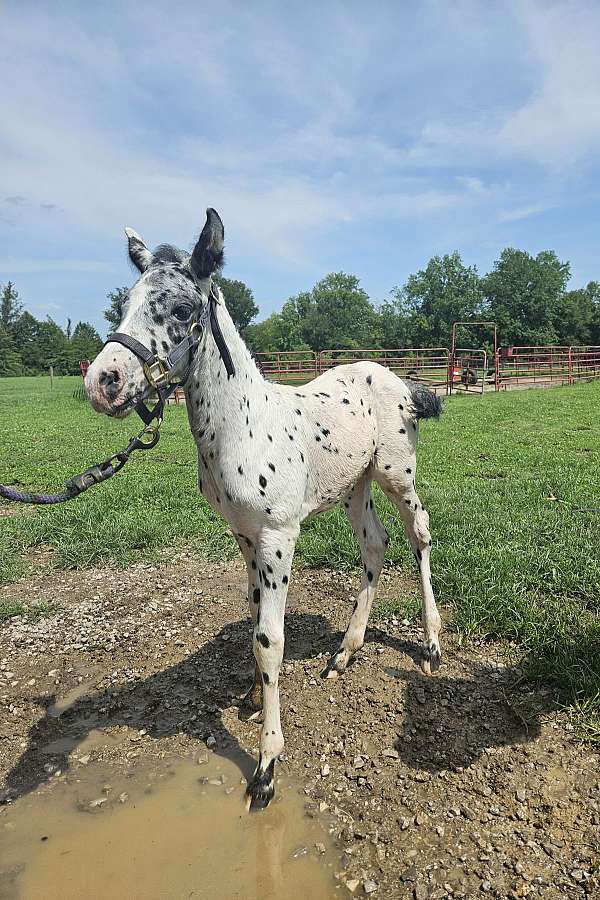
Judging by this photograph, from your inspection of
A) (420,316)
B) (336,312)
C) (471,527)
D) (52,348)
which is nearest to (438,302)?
(420,316)

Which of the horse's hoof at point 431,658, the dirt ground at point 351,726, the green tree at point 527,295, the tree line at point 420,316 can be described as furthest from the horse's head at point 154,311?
the green tree at point 527,295

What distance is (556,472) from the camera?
26.3 ft

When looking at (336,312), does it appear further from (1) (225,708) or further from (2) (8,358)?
(1) (225,708)

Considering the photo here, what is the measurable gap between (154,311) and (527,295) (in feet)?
215

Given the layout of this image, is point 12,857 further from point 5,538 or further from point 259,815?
point 5,538

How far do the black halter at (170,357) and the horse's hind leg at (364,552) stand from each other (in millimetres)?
1677

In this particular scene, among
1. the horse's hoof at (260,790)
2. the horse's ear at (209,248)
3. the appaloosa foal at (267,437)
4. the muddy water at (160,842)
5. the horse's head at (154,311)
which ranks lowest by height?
the muddy water at (160,842)

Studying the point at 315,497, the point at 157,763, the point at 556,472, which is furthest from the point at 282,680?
the point at 556,472

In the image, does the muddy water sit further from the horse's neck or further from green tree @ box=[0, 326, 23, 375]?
green tree @ box=[0, 326, 23, 375]

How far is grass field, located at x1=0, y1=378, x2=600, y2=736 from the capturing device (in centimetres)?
402

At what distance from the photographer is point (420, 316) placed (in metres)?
70.0

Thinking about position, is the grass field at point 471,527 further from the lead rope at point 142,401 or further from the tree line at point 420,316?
the tree line at point 420,316

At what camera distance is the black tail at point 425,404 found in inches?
159

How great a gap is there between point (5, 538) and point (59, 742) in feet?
11.9
